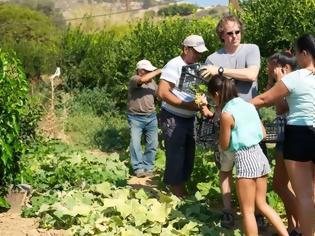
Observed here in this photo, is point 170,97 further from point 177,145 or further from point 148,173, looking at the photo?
point 148,173

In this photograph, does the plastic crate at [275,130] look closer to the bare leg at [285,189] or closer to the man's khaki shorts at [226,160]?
the bare leg at [285,189]

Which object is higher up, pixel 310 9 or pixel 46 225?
pixel 310 9

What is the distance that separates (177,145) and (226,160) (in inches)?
28.1

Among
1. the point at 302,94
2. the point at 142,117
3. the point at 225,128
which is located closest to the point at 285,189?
the point at 225,128

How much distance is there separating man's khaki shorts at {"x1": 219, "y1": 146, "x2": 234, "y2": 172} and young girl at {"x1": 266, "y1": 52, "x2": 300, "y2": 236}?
0.41m

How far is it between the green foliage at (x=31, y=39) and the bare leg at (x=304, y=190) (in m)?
10.9

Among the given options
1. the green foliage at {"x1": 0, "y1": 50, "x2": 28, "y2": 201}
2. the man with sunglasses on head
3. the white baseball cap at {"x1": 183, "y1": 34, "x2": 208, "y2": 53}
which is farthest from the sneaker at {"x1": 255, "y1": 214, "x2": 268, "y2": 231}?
the green foliage at {"x1": 0, "y1": 50, "x2": 28, "y2": 201}

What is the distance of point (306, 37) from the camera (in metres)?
4.56

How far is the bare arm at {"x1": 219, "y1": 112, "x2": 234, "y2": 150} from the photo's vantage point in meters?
4.70

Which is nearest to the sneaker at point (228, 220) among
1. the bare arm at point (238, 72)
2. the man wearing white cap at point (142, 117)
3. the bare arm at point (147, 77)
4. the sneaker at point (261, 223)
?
the sneaker at point (261, 223)

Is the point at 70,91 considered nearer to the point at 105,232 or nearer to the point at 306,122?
the point at 105,232

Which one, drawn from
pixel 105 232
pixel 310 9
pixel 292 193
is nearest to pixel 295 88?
pixel 292 193

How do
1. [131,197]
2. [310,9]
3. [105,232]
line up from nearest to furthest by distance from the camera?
[105,232] → [131,197] → [310,9]

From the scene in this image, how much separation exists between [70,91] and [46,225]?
338 inches
